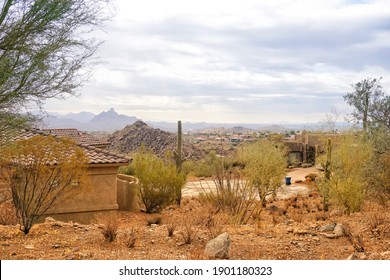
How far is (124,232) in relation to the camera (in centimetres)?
A: 1469

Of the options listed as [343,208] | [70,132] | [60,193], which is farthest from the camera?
[70,132]

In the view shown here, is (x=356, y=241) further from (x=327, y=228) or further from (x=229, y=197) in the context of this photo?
(x=229, y=197)

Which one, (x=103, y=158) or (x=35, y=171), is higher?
(x=35, y=171)

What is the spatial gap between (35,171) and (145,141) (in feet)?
147

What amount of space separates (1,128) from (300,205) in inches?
790

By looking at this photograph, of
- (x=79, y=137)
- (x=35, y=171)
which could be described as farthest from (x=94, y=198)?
(x=79, y=137)

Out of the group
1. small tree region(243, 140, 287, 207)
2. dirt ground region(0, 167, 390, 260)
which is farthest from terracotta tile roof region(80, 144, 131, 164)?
small tree region(243, 140, 287, 207)

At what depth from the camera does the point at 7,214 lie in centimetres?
1769

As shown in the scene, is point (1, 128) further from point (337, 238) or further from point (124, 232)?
point (337, 238)

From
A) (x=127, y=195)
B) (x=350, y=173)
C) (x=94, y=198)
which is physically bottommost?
(x=127, y=195)

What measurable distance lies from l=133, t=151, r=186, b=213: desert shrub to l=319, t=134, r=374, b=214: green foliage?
7916 mm

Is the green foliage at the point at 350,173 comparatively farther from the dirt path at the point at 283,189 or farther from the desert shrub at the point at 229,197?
the dirt path at the point at 283,189

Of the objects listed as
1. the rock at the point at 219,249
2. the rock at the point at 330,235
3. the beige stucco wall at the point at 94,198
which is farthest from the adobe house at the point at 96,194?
the rock at the point at 219,249
